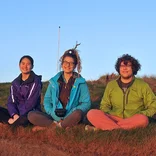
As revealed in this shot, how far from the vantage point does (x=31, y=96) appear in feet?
25.0

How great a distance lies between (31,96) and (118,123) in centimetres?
199

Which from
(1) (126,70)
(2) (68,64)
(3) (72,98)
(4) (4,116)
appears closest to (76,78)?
(2) (68,64)

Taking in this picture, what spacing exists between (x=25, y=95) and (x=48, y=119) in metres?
0.97

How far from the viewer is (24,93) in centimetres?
768

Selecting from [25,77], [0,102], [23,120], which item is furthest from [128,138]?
[0,102]

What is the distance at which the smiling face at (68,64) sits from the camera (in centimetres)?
736

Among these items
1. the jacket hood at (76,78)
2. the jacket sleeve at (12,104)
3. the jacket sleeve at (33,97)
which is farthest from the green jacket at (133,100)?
the jacket sleeve at (12,104)

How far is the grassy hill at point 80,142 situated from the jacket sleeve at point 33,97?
1.03 meters

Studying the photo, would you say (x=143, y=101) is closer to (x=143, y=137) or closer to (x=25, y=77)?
(x=143, y=137)

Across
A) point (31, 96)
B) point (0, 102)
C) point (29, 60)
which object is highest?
point (29, 60)

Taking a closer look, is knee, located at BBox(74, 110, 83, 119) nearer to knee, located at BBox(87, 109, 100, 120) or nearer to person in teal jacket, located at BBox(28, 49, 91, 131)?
person in teal jacket, located at BBox(28, 49, 91, 131)

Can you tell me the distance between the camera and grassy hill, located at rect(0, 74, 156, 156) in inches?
213

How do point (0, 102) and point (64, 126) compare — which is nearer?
point (64, 126)

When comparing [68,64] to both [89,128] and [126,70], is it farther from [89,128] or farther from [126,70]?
[89,128]
